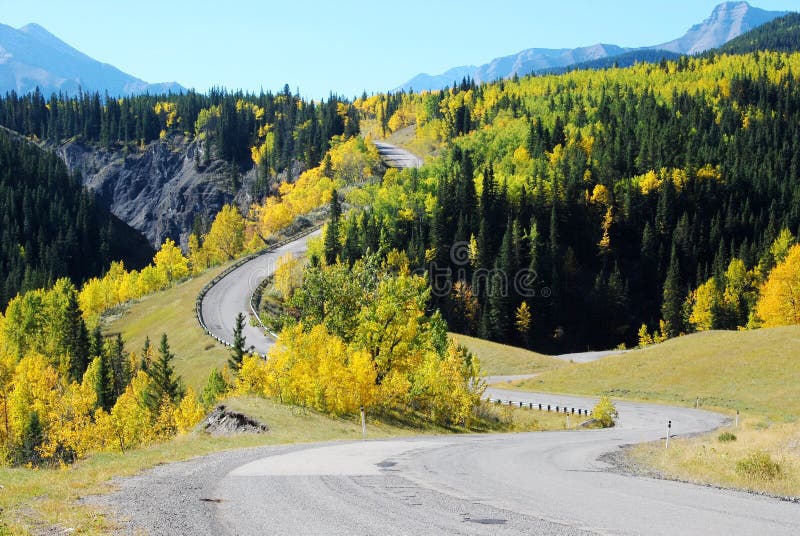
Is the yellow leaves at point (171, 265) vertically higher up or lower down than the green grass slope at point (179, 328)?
higher up

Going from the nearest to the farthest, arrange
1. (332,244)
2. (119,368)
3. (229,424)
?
(229,424) → (119,368) → (332,244)

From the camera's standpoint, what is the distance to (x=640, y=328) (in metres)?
123

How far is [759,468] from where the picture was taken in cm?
1688

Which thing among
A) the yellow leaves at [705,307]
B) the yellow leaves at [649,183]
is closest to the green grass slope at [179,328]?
the yellow leaves at [705,307]

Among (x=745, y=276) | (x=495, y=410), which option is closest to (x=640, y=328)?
(x=745, y=276)

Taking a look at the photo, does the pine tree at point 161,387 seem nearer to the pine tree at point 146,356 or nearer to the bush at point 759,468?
the pine tree at point 146,356

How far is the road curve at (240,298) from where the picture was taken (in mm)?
84062

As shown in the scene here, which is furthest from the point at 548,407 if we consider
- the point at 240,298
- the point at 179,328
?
the point at 240,298

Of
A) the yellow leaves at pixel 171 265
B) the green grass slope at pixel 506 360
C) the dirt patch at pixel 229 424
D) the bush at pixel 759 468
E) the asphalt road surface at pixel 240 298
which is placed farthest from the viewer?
the yellow leaves at pixel 171 265

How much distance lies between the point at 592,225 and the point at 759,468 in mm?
124430

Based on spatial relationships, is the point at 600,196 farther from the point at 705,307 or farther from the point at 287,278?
the point at 287,278

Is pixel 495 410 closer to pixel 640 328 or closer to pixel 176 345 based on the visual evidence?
pixel 176 345

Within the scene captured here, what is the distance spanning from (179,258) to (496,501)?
144 metres

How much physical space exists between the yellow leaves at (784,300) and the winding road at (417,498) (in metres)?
85.1
